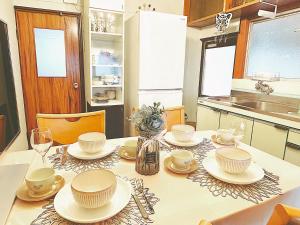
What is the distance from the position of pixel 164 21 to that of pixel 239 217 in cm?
251

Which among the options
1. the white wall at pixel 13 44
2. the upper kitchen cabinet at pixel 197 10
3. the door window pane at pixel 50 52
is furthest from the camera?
the upper kitchen cabinet at pixel 197 10

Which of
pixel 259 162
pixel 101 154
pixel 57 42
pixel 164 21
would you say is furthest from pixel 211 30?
pixel 101 154

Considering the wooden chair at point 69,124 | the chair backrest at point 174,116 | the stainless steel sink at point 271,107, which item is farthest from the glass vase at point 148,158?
the stainless steel sink at point 271,107

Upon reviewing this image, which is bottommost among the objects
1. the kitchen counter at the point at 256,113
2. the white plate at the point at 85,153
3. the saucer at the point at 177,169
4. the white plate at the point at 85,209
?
the white plate at the point at 85,209

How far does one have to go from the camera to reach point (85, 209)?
0.62 m

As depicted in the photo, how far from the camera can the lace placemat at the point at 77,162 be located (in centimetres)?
90

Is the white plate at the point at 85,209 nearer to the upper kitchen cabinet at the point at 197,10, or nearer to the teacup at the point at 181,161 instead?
the teacup at the point at 181,161

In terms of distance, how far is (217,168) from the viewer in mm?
890

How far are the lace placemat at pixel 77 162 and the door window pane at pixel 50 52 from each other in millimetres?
2226

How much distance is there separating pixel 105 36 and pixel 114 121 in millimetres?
1201

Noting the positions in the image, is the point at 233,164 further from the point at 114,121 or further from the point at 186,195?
the point at 114,121

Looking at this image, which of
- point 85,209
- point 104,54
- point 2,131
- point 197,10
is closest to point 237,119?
point 85,209

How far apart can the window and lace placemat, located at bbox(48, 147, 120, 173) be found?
202 centimetres

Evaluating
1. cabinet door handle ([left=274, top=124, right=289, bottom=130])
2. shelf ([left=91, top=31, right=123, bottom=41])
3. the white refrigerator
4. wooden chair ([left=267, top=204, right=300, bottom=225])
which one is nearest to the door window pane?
shelf ([left=91, top=31, right=123, bottom=41])
